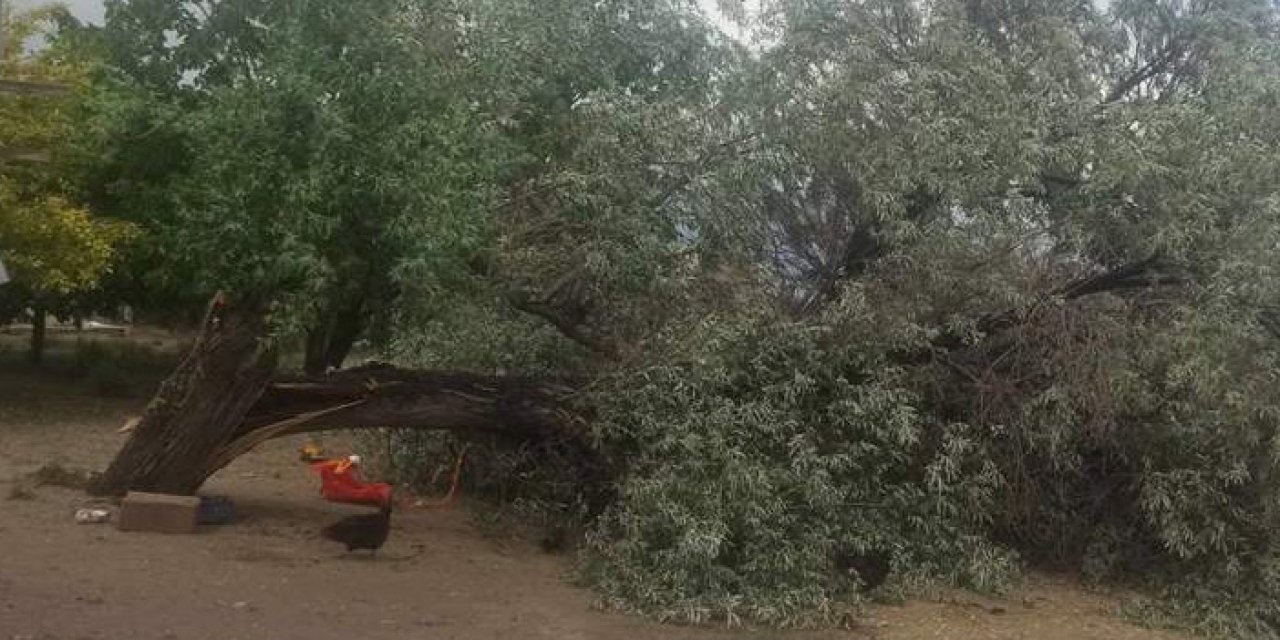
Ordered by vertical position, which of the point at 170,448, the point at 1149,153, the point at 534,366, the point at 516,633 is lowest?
the point at 516,633

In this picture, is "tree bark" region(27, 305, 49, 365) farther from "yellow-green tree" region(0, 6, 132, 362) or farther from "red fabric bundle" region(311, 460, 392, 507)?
"red fabric bundle" region(311, 460, 392, 507)

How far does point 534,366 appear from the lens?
10727mm

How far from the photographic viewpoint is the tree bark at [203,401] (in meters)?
9.44

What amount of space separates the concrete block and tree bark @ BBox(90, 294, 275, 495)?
33 cm

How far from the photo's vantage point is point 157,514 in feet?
30.1

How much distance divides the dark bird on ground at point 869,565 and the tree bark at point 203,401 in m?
4.27

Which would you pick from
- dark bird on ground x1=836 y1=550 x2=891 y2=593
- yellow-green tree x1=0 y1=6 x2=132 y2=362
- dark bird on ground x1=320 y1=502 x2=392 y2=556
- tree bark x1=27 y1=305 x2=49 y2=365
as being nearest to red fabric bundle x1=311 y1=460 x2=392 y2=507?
dark bird on ground x1=320 y1=502 x2=392 y2=556

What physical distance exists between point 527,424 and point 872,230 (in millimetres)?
2987

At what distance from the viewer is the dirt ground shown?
7.07 metres

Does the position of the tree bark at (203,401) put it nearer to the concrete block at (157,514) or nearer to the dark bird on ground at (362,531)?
the concrete block at (157,514)

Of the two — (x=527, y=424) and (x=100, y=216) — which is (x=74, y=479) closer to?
(x=527, y=424)

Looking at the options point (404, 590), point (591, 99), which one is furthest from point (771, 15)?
point (404, 590)

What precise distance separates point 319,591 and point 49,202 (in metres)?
8.64

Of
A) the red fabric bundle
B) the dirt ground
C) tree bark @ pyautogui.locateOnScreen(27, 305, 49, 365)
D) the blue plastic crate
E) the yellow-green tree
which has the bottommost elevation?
the dirt ground
